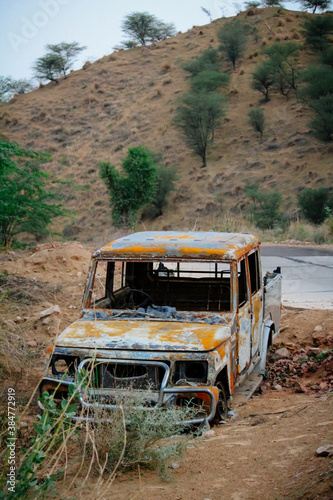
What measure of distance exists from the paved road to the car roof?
190 inches

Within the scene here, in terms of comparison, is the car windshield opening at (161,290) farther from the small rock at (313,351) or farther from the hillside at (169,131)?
the hillside at (169,131)

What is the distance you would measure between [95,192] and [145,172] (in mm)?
7018

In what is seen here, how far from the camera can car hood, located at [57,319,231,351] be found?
14.8ft

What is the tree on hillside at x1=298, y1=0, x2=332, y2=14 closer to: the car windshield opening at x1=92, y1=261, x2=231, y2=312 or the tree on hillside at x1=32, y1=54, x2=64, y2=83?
the tree on hillside at x1=32, y1=54, x2=64, y2=83

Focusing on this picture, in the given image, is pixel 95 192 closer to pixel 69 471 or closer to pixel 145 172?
pixel 145 172

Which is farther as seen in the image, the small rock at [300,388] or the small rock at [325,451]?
the small rock at [300,388]

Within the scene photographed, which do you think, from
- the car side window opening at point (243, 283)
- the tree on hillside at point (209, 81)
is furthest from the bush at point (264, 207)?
the car side window opening at point (243, 283)

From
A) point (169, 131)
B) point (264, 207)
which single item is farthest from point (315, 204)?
point (169, 131)

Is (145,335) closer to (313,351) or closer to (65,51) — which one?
(313,351)

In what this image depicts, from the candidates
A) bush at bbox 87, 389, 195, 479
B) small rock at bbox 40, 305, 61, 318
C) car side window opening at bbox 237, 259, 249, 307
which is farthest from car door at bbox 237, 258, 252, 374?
small rock at bbox 40, 305, 61, 318

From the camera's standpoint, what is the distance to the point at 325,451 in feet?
11.0

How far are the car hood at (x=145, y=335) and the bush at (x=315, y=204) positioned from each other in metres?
24.4

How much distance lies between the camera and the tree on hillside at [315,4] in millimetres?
56969

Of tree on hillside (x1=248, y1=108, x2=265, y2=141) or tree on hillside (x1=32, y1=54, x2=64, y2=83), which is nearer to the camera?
tree on hillside (x1=248, y1=108, x2=265, y2=141)
